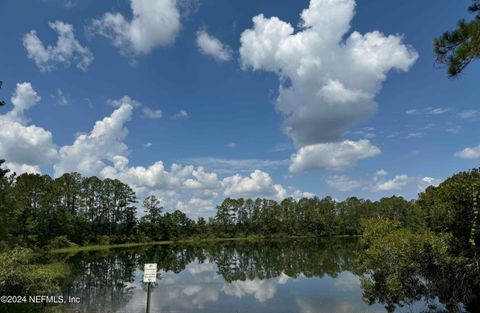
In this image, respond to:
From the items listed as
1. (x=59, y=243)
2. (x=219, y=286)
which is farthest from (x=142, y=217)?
(x=219, y=286)

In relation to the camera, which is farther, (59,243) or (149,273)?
(59,243)

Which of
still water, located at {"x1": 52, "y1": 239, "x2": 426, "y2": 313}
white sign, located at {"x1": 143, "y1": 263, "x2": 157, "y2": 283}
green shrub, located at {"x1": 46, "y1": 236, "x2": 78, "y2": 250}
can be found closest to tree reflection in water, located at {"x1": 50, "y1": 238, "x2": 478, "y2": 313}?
still water, located at {"x1": 52, "y1": 239, "x2": 426, "y2": 313}

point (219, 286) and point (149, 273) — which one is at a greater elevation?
point (149, 273)

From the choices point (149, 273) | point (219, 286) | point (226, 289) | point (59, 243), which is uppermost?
point (59, 243)

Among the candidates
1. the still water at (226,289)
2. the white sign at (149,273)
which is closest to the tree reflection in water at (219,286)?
the still water at (226,289)

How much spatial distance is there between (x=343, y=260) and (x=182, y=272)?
22.7 metres

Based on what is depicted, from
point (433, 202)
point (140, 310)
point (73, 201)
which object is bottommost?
point (140, 310)

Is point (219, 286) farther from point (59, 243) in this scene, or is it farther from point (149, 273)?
point (59, 243)

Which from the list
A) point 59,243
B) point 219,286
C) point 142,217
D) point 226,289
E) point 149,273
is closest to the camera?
point 149,273

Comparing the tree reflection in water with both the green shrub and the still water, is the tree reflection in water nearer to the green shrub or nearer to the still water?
the still water

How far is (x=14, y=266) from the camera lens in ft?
65.4

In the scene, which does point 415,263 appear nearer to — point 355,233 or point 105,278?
point 105,278

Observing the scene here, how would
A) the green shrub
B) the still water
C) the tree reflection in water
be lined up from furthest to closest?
1. the green shrub
2. the tree reflection in water
3. the still water

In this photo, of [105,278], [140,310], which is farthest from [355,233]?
[140,310]
